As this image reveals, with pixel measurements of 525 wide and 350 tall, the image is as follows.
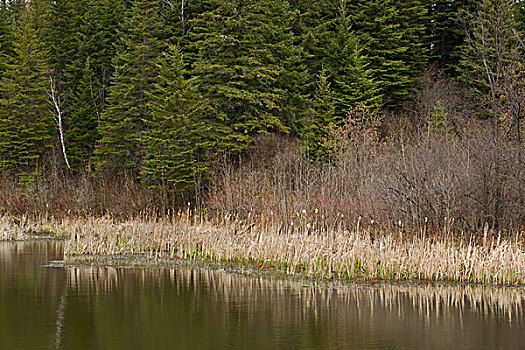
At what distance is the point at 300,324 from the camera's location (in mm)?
11242

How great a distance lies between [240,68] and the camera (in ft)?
117

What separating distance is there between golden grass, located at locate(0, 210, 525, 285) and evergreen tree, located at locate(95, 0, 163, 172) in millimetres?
16799

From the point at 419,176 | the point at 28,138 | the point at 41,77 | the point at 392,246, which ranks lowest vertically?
the point at 392,246

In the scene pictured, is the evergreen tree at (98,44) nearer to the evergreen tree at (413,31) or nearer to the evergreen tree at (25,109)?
the evergreen tree at (25,109)

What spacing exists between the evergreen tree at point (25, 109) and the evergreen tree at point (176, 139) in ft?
46.8

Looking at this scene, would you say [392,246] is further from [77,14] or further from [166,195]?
[77,14]

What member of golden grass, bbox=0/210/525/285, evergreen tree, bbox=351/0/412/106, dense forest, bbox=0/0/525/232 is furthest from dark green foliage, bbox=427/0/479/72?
golden grass, bbox=0/210/525/285

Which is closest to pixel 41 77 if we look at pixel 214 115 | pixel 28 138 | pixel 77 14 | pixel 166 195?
pixel 28 138

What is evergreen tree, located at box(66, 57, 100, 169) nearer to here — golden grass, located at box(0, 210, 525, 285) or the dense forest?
the dense forest

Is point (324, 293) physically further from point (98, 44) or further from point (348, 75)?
point (98, 44)

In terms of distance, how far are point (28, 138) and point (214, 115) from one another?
14.9 metres

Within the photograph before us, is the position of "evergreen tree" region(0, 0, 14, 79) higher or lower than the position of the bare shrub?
higher

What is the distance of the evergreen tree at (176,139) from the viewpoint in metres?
31.0

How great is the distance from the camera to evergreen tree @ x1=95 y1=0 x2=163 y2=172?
38.1m
